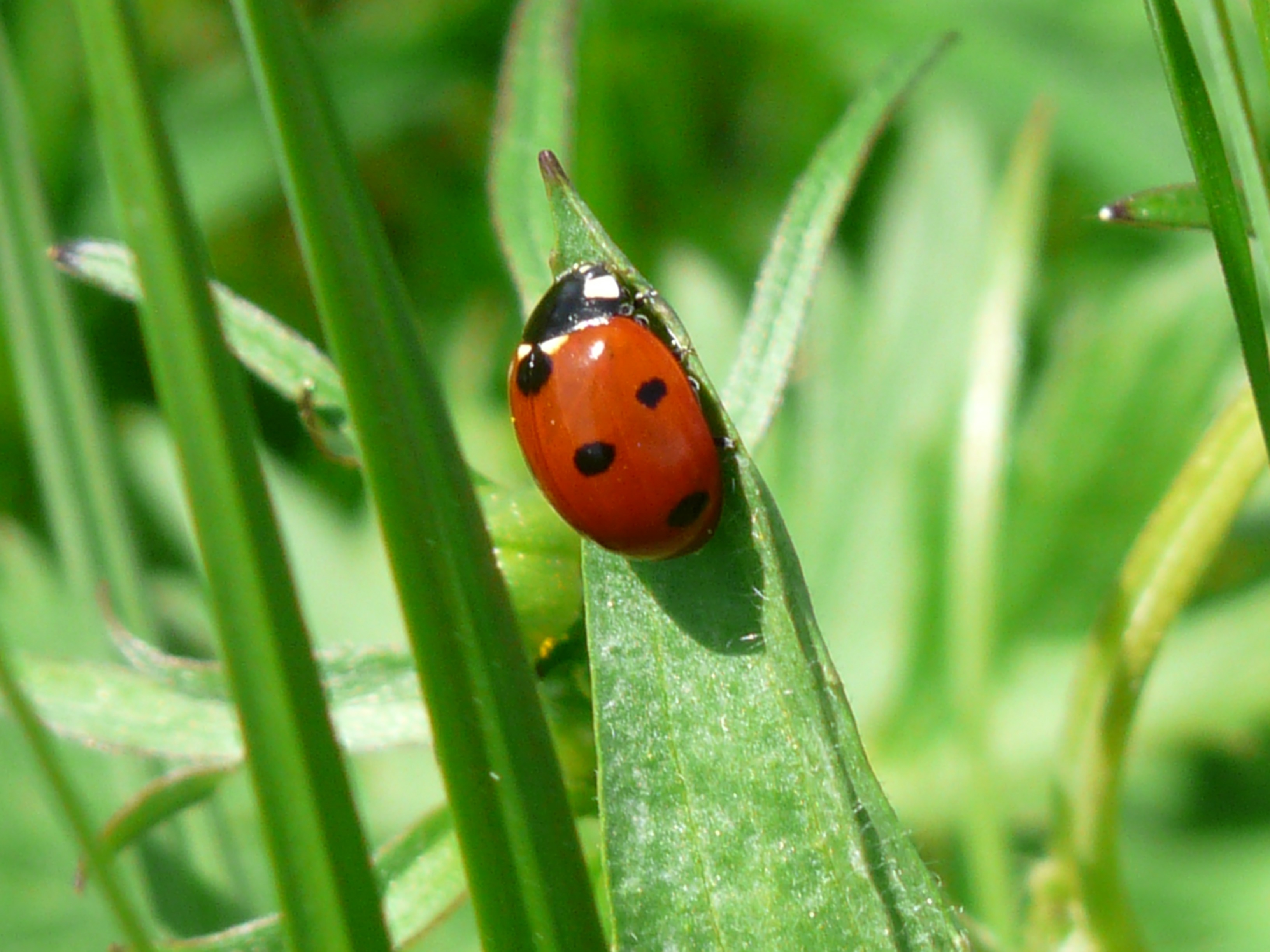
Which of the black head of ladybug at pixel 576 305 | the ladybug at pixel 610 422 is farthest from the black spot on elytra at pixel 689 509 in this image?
the black head of ladybug at pixel 576 305

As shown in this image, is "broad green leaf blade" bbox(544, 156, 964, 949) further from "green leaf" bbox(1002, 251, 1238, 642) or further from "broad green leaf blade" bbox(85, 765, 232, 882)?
"green leaf" bbox(1002, 251, 1238, 642)

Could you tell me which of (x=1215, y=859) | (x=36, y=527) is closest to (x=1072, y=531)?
(x=1215, y=859)

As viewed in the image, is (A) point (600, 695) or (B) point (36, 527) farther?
(B) point (36, 527)

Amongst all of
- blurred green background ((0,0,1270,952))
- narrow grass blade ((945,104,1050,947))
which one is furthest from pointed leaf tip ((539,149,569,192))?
blurred green background ((0,0,1270,952))

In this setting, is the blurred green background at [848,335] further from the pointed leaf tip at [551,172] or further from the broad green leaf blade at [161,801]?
the pointed leaf tip at [551,172]

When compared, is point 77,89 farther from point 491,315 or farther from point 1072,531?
point 1072,531

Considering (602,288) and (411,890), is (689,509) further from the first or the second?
(411,890)
